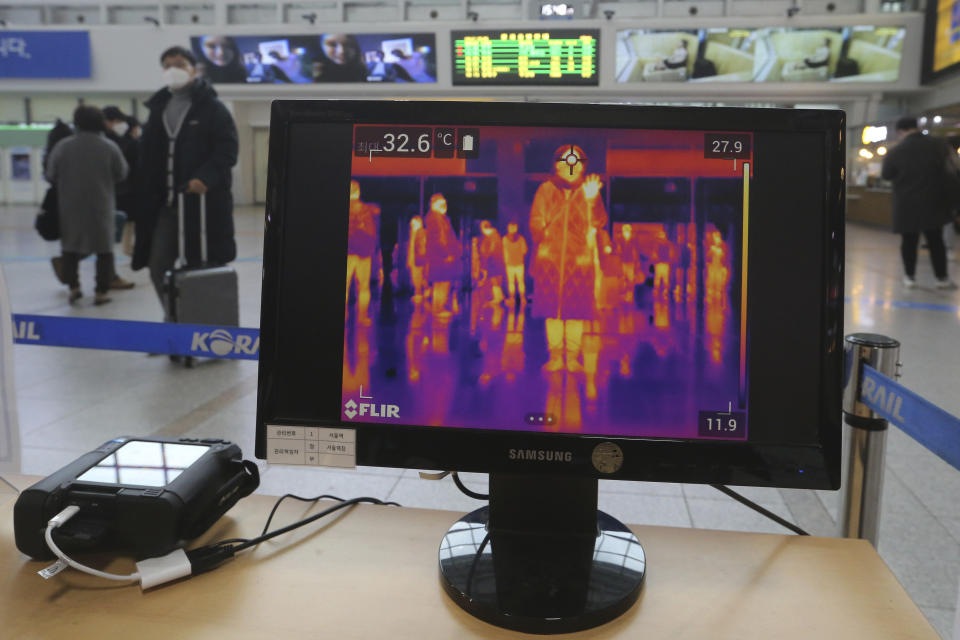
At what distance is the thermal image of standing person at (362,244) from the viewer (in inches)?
30.3

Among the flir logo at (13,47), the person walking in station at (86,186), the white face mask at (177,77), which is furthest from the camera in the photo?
the flir logo at (13,47)

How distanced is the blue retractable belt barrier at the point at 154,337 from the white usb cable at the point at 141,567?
82cm

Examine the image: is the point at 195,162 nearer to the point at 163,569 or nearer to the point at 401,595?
the point at 163,569

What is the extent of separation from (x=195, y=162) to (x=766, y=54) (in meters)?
10.8

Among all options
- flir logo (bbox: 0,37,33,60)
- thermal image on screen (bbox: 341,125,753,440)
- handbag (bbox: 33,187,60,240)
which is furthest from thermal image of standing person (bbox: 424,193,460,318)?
flir logo (bbox: 0,37,33,60)

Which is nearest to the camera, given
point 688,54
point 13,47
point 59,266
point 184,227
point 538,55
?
point 184,227

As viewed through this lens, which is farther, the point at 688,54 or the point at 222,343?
the point at 688,54

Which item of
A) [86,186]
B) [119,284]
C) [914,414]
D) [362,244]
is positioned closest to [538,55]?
[119,284]

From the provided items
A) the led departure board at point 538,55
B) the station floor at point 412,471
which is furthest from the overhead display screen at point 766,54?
the station floor at point 412,471

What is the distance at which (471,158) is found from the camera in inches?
29.8

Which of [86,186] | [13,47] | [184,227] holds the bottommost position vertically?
[184,227]

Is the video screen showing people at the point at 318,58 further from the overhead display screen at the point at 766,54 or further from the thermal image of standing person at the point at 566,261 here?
the thermal image of standing person at the point at 566,261

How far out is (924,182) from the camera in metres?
6.35

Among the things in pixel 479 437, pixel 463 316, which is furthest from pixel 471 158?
pixel 479 437
